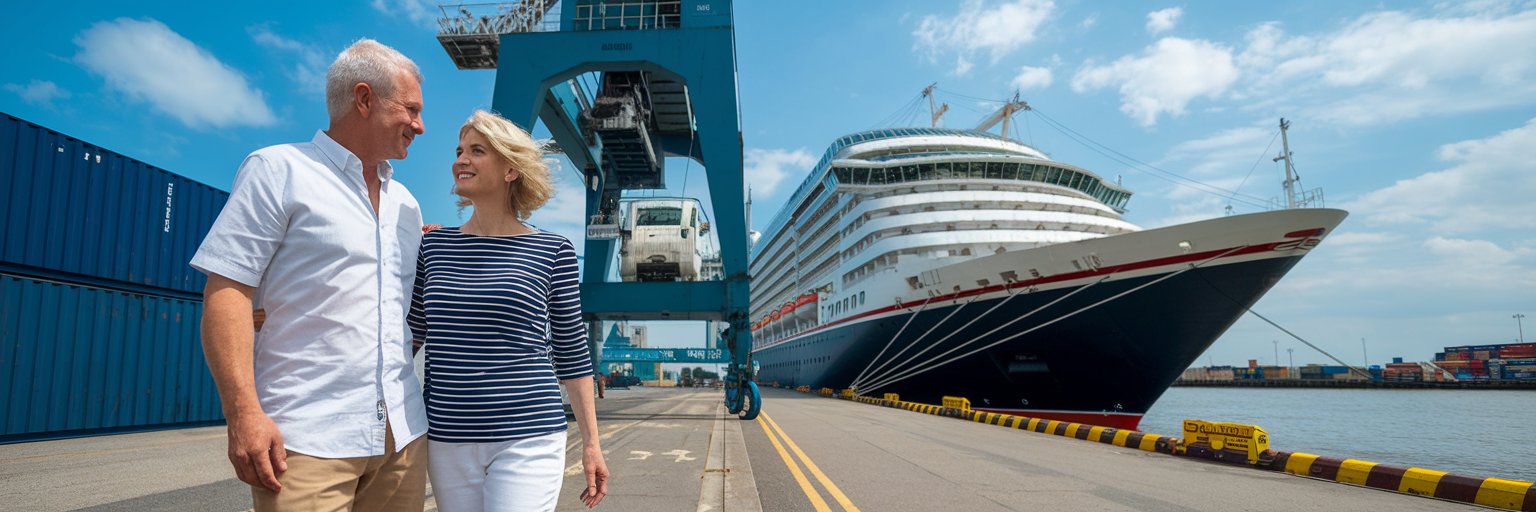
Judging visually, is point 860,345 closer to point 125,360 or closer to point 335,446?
point 125,360

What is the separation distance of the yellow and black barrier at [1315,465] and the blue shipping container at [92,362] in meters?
16.4

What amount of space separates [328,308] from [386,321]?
0.16m

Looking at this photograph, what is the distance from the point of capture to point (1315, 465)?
25.8 feet

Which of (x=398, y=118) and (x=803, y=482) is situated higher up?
(x=398, y=118)

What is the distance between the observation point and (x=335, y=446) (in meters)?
1.68

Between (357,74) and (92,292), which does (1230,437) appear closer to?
(357,74)

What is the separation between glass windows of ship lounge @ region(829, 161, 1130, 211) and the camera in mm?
24516

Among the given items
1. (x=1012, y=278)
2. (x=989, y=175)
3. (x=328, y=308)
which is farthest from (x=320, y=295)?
(x=989, y=175)

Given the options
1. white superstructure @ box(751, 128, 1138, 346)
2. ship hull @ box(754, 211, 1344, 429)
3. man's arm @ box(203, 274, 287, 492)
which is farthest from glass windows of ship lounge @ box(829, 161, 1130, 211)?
man's arm @ box(203, 274, 287, 492)

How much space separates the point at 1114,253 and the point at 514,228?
641 inches

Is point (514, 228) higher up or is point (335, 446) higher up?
point (514, 228)

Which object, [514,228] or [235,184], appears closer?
[235,184]

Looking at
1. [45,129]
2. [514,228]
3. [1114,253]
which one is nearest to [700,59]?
[1114,253]

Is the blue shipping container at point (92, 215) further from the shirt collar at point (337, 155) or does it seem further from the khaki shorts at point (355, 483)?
the khaki shorts at point (355, 483)
